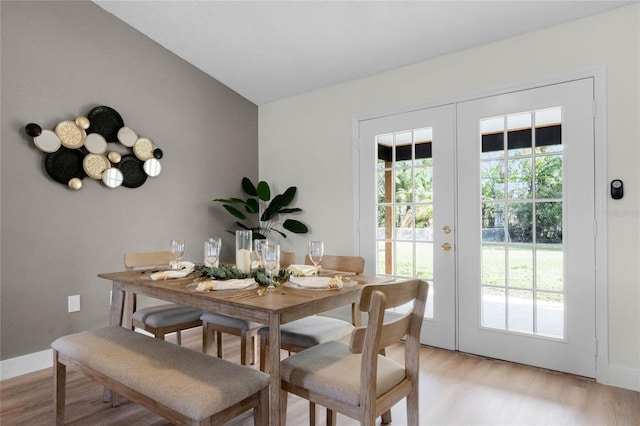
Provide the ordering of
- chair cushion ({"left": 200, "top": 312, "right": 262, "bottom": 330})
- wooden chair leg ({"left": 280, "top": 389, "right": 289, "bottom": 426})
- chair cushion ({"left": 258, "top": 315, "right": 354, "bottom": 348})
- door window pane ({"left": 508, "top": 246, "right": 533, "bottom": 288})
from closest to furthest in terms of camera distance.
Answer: wooden chair leg ({"left": 280, "top": 389, "right": 289, "bottom": 426})
chair cushion ({"left": 258, "top": 315, "right": 354, "bottom": 348})
chair cushion ({"left": 200, "top": 312, "right": 262, "bottom": 330})
door window pane ({"left": 508, "top": 246, "right": 533, "bottom": 288})

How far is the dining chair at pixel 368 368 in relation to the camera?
4.55 feet

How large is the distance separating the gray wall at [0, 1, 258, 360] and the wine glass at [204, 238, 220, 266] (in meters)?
1.67

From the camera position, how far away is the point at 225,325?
243cm

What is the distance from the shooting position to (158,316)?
246 cm

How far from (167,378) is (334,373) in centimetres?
65

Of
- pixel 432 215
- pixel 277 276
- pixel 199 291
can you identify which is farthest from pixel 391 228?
pixel 199 291

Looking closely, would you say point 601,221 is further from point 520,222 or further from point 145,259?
point 145,259

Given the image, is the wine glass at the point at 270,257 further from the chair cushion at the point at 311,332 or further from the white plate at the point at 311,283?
the chair cushion at the point at 311,332

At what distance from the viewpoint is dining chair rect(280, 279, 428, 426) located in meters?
1.39

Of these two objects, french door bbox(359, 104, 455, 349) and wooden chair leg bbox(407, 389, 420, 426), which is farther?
french door bbox(359, 104, 455, 349)

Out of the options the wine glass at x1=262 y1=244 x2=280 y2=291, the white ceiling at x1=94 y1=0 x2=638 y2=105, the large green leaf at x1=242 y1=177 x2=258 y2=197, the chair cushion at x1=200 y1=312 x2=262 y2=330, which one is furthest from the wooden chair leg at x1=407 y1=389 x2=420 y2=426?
the large green leaf at x1=242 y1=177 x2=258 y2=197

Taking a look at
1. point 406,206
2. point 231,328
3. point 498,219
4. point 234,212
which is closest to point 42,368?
point 231,328

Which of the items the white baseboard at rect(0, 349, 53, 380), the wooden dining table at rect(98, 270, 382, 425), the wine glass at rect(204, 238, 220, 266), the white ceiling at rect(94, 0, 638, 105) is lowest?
the white baseboard at rect(0, 349, 53, 380)

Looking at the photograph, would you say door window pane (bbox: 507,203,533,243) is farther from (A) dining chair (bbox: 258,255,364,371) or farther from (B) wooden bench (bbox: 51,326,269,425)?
(B) wooden bench (bbox: 51,326,269,425)
